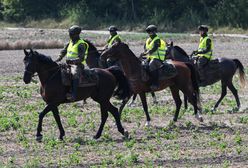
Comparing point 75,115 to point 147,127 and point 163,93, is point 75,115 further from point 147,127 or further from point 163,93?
point 163,93

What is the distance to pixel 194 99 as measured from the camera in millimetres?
21234

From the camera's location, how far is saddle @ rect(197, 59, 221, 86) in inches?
942

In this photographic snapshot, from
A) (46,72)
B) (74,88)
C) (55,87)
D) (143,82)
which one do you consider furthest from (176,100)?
(46,72)

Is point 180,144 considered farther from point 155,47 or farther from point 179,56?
point 179,56

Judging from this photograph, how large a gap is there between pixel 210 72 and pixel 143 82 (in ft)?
13.0

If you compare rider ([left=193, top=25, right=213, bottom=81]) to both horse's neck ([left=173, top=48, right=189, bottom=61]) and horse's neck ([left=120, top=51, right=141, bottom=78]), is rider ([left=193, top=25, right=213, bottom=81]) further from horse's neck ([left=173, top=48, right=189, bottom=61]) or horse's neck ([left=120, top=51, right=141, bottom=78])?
horse's neck ([left=120, top=51, right=141, bottom=78])

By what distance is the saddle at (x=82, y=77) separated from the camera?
60.4 feet

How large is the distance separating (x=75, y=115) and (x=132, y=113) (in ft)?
5.21

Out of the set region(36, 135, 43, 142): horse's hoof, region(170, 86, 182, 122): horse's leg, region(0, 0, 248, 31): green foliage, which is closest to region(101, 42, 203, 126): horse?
region(170, 86, 182, 122): horse's leg

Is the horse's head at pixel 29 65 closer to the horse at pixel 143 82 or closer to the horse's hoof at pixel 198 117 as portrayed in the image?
the horse at pixel 143 82

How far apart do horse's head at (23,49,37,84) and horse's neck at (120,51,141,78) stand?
2648 mm

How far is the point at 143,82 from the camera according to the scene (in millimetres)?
20625

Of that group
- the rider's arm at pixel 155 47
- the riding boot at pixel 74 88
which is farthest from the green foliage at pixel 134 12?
the riding boot at pixel 74 88

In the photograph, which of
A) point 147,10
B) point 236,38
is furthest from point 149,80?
point 147,10
